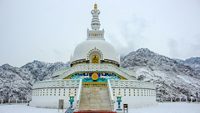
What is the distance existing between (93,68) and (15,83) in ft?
153

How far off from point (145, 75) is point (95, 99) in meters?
52.2

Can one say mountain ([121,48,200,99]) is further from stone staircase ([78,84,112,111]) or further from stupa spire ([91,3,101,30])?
stone staircase ([78,84,112,111])

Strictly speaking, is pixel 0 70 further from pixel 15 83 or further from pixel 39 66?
pixel 39 66

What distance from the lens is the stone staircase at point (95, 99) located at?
19.2 metres

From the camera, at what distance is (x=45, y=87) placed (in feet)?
79.1

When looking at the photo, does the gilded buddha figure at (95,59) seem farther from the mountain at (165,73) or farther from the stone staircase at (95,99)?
the mountain at (165,73)

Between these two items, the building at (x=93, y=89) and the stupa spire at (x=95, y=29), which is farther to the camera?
the stupa spire at (x=95, y=29)

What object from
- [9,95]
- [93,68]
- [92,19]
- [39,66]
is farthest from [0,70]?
[93,68]

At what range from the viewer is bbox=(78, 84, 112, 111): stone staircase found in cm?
1917

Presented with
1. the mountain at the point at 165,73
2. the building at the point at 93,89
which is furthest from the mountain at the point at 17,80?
the building at the point at 93,89

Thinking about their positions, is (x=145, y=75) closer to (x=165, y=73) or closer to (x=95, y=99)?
(x=165, y=73)

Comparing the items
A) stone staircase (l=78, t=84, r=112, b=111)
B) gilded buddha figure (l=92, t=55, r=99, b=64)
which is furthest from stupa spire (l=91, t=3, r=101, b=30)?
stone staircase (l=78, t=84, r=112, b=111)

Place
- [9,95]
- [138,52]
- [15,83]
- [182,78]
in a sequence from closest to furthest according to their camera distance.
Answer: [9,95]
[15,83]
[182,78]
[138,52]

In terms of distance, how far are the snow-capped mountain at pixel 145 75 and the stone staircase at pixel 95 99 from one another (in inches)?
734
